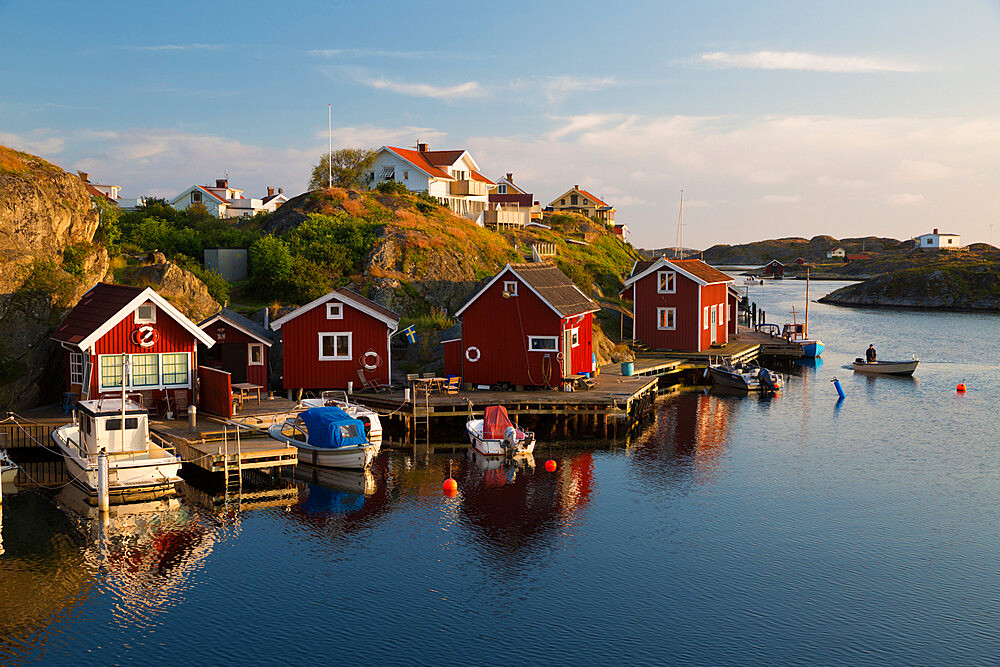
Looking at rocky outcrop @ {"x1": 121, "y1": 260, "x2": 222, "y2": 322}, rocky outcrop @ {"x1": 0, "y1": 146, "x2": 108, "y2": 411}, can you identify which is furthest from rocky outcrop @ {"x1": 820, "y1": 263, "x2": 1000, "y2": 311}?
rocky outcrop @ {"x1": 0, "y1": 146, "x2": 108, "y2": 411}

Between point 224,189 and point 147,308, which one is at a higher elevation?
point 224,189

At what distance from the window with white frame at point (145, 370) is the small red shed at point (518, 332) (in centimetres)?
1448

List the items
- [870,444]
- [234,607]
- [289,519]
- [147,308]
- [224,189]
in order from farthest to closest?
[224,189] < [870,444] < [147,308] < [289,519] < [234,607]

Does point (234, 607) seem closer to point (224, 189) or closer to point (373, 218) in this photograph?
point (373, 218)

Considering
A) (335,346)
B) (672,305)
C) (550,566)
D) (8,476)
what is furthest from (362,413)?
(672,305)

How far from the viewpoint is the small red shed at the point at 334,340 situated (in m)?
40.6

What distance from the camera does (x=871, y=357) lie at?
58781mm

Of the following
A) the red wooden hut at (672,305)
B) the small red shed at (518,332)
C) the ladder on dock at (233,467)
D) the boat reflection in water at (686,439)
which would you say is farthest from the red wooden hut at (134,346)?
the red wooden hut at (672,305)

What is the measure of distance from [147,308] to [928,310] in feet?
368

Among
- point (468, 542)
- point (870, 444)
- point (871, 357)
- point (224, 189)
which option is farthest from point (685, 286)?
point (224, 189)

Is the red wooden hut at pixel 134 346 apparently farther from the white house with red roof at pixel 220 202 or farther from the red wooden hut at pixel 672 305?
the white house with red roof at pixel 220 202

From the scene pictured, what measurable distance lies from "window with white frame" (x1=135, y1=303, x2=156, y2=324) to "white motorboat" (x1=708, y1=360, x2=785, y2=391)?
3311 cm

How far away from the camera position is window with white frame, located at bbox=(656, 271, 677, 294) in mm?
56631

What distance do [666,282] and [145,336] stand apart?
3393cm
